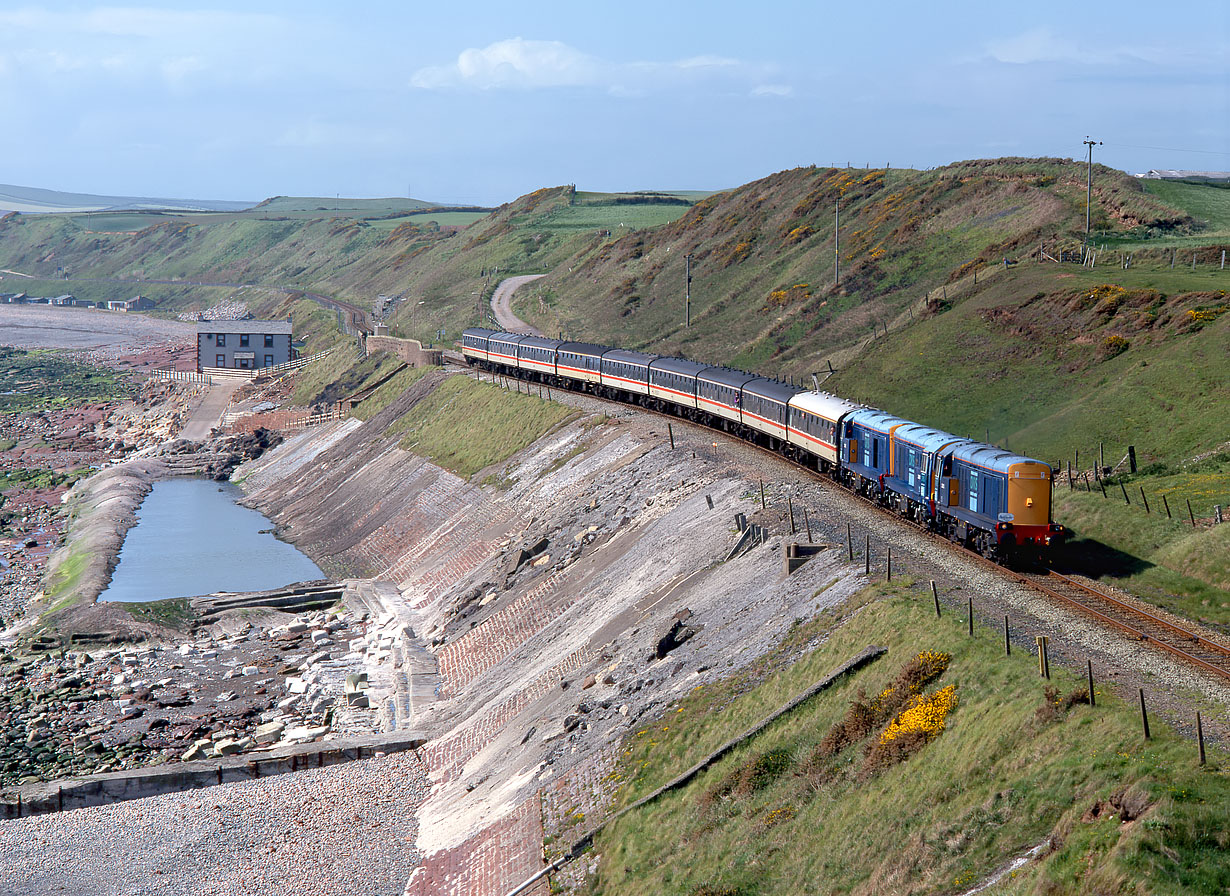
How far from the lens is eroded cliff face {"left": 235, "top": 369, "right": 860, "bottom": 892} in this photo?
28.9 metres

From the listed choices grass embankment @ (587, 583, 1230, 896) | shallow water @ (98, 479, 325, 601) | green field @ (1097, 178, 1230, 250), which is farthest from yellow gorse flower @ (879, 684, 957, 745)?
green field @ (1097, 178, 1230, 250)

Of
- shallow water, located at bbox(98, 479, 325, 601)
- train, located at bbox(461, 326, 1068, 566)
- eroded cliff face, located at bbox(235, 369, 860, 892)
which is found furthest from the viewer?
shallow water, located at bbox(98, 479, 325, 601)

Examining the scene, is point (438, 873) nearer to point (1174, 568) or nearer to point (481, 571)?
point (1174, 568)

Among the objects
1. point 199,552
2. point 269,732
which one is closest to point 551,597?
point 269,732

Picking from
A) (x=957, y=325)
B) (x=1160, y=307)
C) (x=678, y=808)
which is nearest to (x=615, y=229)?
(x=957, y=325)

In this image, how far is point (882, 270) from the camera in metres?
88.6

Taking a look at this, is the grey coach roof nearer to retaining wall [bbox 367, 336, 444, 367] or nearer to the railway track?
retaining wall [bbox 367, 336, 444, 367]

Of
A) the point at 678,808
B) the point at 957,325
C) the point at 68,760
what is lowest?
the point at 68,760

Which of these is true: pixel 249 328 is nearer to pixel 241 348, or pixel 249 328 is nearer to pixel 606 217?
pixel 241 348

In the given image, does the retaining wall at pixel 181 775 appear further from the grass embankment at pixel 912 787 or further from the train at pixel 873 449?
the train at pixel 873 449

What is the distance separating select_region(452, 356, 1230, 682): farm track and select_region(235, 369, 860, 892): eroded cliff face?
4.65 meters

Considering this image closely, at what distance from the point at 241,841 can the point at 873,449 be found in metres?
24.7

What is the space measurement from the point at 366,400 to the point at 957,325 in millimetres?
50043

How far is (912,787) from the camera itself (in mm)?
20578
